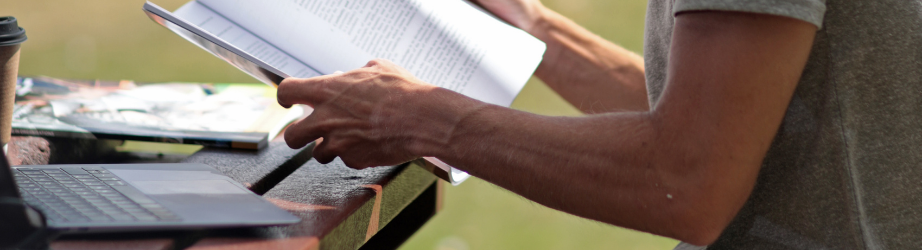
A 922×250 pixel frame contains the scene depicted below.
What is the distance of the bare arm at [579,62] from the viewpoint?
1.26 m

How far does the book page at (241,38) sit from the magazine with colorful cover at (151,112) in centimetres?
14

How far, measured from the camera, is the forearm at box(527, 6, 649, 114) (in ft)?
4.11

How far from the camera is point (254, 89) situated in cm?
133

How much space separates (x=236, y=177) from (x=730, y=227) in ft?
2.00

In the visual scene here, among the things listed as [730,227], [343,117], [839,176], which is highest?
[839,176]

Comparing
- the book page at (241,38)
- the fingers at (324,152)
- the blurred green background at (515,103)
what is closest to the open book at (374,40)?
the book page at (241,38)

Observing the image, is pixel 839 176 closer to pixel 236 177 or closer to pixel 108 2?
pixel 236 177

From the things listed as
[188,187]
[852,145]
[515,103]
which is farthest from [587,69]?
[515,103]

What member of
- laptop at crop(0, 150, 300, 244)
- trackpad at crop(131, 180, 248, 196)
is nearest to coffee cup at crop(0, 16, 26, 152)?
laptop at crop(0, 150, 300, 244)

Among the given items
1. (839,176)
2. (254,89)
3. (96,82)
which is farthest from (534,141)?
(96,82)

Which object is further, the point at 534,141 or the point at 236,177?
the point at 236,177

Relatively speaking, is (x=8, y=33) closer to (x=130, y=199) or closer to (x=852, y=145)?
(x=130, y=199)

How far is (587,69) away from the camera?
1.29m

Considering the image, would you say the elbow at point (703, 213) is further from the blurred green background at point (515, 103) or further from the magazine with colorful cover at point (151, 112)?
the blurred green background at point (515, 103)
